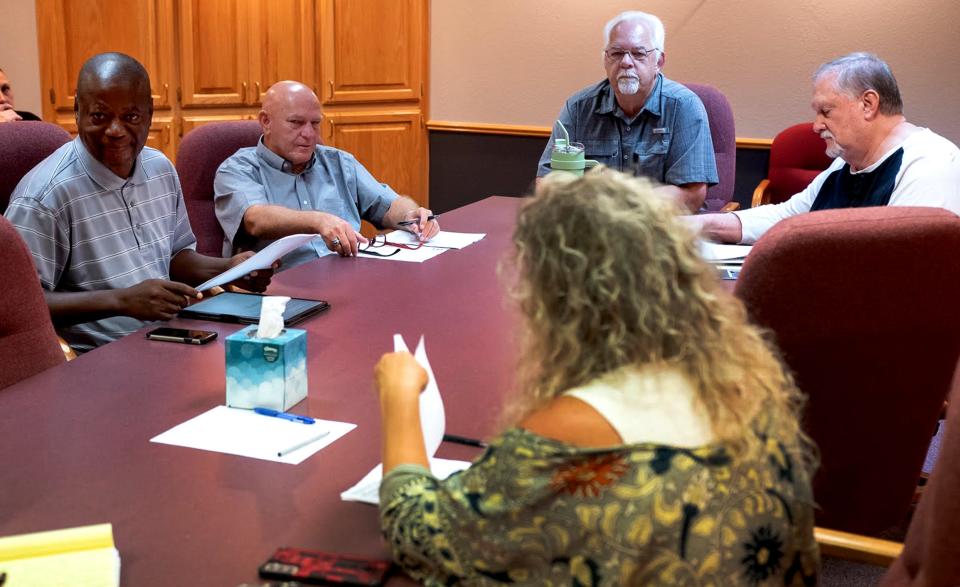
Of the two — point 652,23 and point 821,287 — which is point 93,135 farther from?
point 652,23

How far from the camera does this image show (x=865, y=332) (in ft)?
5.51

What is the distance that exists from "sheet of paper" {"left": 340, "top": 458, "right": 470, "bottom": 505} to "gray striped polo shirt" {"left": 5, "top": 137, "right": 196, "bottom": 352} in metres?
1.33

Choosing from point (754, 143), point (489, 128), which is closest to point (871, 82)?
point (754, 143)

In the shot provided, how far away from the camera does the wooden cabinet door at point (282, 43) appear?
18.1 feet

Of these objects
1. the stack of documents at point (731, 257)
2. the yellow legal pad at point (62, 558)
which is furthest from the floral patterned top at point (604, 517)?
the stack of documents at point (731, 257)

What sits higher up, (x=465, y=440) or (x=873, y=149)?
(x=873, y=149)

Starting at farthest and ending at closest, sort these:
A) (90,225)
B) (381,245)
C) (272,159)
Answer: (272,159) → (381,245) → (90,225)

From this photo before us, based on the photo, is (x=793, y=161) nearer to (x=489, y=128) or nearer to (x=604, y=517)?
(x=489, y=128)

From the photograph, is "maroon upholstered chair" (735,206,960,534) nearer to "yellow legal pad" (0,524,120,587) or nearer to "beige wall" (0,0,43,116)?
"yellow legal pad" (0,524,120,587)

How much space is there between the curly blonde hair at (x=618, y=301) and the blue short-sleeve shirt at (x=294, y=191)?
6.98 feet

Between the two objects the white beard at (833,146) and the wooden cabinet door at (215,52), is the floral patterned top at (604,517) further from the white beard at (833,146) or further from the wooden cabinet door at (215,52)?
the wooden cabinet door at (215,52)

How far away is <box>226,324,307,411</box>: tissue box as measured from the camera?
5.28 feet

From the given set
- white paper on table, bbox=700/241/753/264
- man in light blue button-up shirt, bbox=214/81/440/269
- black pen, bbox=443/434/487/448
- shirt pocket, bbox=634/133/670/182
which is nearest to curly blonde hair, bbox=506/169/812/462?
black pen, bbox=443/434/487/448

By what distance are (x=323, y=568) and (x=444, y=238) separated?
2013 millimetres
